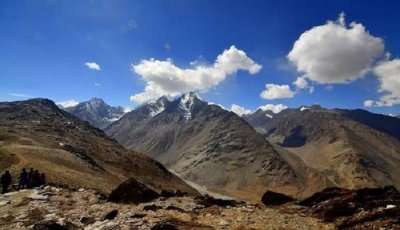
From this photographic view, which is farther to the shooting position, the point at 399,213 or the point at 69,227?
the point at 69,227

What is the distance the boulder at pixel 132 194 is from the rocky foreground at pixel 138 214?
85 cm

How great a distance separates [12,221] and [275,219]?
16.7 meters

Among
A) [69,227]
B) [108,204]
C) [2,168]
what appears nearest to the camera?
[69,227]

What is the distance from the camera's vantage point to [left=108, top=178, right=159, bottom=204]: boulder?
101 ft

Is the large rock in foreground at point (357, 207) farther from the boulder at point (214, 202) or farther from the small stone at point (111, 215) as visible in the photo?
the small stone at point (111, 215)

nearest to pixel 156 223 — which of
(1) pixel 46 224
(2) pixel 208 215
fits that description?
(2) pixel 208 215

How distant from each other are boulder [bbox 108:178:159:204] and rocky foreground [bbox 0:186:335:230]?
85cm

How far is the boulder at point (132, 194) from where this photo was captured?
30914 mm

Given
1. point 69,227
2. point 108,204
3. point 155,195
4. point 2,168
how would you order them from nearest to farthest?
point 69,227 → point 108,204 → point 155,195 → point 2,168

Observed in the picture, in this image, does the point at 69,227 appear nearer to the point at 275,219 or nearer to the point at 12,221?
the point at 12,221

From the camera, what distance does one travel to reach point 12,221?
2641 cm

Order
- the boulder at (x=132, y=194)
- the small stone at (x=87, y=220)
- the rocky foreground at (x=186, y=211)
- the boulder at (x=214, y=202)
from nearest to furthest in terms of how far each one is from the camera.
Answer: the rocky foreground at (x=186, y=211) → the small stone at (x=87, y=220) → the boulder at (x=214, y=202) → the boulder at (x=132, y=194)

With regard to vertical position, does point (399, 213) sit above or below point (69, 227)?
above

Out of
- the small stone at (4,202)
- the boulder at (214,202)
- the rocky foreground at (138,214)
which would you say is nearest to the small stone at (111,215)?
the rocky foreground at (138,214)
